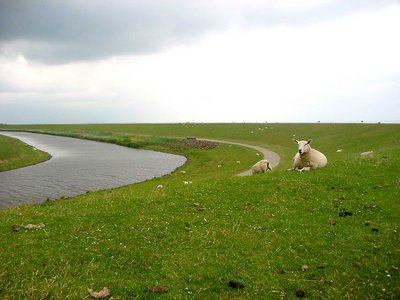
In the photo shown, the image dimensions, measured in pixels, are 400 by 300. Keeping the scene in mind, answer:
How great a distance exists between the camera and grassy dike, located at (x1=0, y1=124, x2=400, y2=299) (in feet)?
36.3

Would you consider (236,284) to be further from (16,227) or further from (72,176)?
(72,176)

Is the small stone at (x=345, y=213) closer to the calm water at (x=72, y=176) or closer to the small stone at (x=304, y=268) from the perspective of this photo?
the small stone at (x=304, y=268)

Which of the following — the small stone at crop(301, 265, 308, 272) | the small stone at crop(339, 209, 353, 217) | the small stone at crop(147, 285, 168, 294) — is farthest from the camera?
the small stone at crop(339, 209, 353, 217)

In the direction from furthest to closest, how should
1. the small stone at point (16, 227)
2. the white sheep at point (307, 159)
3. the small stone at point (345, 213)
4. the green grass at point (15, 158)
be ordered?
the green grass at point (15, 158)
the white sheep at point (307, 159)
the small stone at point (345, 213)
the small stone at point (16, 227)

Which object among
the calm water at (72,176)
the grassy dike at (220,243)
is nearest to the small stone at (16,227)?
the grassy dike at (220,243)

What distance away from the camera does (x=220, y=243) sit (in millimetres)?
14023

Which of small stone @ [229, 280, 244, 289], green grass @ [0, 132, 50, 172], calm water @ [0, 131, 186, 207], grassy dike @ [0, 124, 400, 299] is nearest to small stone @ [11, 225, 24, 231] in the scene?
grassy dike @ [0, 124, 400, 299]

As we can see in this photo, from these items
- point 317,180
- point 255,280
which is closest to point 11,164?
point 317,180

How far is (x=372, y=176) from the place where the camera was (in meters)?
23.0

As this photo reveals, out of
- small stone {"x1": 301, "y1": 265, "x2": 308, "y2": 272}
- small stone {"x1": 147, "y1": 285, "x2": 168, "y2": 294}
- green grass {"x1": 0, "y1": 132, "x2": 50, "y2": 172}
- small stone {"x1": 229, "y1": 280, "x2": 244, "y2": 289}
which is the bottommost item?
green grass {"x1": 0, "y1": 132, "x2": 50, "y2": 172}

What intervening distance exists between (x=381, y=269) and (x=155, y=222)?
9320 millimetres

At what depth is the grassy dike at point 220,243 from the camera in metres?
11.1

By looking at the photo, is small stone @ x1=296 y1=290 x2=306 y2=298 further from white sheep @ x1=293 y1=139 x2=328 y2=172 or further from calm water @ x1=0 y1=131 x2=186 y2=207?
calm water @ x1=0 y1=131 x2=186 y2=207

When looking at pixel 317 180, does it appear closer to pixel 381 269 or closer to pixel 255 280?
pixel 381 269
